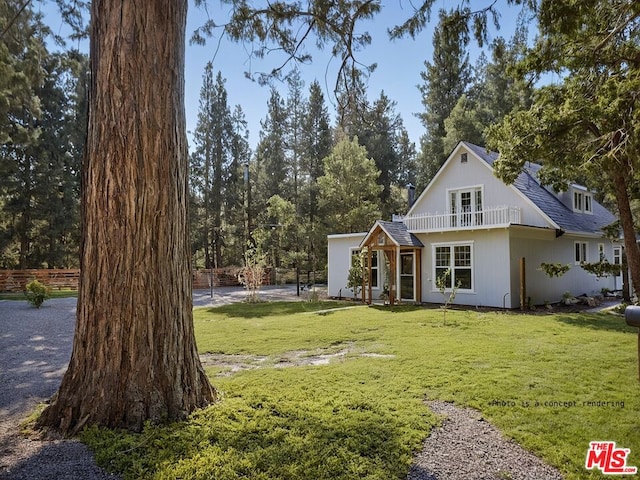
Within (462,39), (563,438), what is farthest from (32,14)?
(563,438)

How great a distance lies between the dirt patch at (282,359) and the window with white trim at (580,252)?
1351 cm

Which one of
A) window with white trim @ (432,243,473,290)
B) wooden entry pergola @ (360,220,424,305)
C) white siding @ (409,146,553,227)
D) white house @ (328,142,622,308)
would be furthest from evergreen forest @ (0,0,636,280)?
window with white trim @ (432,243,473,290)

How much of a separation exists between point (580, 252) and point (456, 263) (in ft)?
20.5

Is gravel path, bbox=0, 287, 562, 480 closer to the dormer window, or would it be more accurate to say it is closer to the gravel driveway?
the gravel driveway

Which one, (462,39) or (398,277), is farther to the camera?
(398,277)

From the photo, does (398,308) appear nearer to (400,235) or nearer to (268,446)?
(400,235)

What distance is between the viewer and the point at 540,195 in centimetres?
1512

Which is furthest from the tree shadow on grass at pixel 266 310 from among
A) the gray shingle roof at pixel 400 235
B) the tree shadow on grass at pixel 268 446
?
the tree shadow on grass at pixel 268 446

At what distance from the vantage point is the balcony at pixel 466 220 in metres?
12.8

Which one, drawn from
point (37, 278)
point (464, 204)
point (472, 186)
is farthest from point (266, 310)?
point (37, 278)

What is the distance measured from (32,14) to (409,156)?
30.0 meters

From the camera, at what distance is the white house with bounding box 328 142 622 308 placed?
43.1 ft

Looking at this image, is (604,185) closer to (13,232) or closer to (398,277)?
(398,277)

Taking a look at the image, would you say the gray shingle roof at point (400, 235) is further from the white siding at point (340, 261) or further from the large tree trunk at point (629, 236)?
the large tree trunk at point (629, 236)
